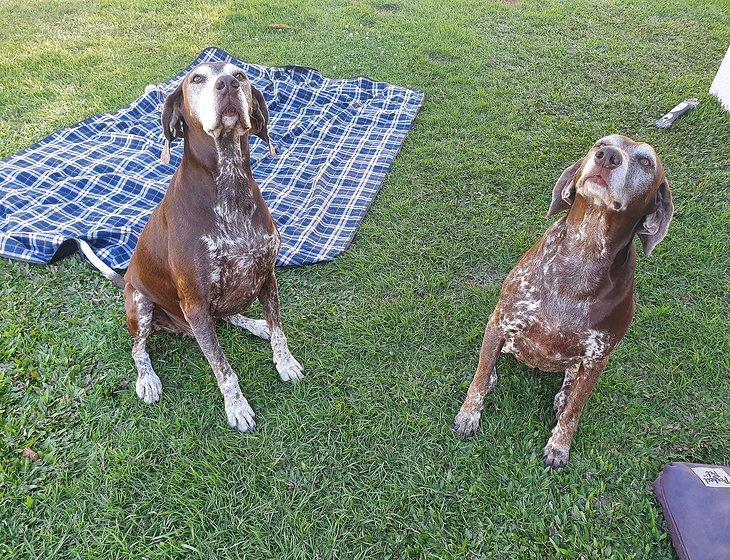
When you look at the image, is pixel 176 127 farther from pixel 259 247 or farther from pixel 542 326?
pixel 542 326

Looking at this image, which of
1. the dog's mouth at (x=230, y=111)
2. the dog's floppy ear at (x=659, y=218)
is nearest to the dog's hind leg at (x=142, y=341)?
the dog's mouth at (x=230, y=111)

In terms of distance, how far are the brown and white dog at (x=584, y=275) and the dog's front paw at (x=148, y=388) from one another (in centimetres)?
203

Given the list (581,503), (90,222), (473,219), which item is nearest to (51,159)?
(90,222)

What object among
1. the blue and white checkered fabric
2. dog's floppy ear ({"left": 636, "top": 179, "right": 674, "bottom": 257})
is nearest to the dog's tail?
the blue and white checkered fabric

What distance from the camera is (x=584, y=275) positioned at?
2.64 m

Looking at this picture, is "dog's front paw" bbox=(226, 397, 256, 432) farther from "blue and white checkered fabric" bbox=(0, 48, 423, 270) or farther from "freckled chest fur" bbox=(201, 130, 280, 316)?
"blue and white checkered fabric" bbox=(0, 48, 423, 270)

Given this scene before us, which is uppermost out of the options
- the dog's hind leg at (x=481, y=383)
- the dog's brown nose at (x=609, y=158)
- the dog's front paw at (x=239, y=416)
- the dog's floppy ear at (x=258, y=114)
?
the dog's brown nose at (x=609, y=158)

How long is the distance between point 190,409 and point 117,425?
440mm

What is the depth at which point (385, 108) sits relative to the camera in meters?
6.33

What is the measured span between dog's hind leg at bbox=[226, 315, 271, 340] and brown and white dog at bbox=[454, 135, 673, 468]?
5.16 feet

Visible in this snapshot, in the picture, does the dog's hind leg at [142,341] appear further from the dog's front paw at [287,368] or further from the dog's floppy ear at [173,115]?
the dog's floppy ear at [173,115]

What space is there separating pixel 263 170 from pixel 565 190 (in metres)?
3.46

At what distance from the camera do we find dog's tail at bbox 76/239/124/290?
3.95 m

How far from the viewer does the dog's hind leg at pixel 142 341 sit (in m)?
3.37
